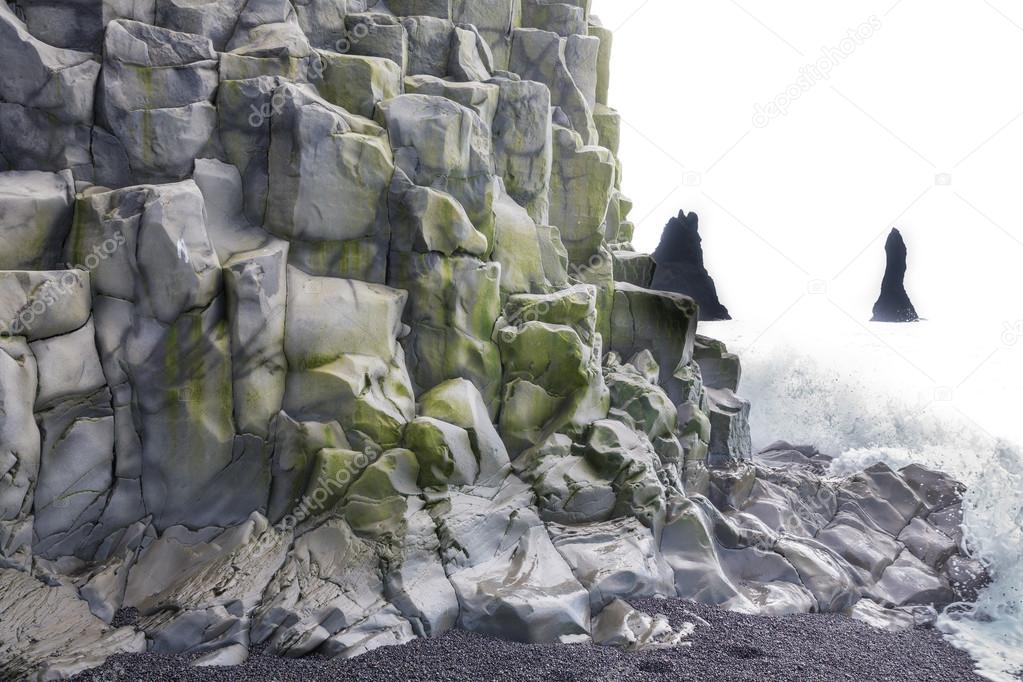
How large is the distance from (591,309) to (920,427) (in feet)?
46.1

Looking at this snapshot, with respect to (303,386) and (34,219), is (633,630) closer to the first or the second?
(303,386)

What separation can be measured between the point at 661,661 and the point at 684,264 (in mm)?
21160

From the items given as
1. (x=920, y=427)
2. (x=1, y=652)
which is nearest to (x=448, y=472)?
(x=1, y=652)

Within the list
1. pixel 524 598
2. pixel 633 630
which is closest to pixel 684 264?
pixel 633 630

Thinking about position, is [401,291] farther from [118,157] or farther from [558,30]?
[558,30]

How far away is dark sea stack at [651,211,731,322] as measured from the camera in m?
29.2

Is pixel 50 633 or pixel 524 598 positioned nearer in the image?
pixel 50 633

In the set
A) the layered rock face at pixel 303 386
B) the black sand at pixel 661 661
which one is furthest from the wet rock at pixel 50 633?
the black sand at pixel 661 661

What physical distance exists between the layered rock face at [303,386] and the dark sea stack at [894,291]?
45.9ft

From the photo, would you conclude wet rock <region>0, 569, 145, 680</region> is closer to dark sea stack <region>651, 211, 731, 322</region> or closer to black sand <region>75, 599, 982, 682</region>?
black sand <region>75, 599, 982, 682</region>

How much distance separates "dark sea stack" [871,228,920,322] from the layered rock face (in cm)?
1398

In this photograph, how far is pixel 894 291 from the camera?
92.4 ft

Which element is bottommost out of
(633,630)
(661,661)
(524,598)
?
(524,598)

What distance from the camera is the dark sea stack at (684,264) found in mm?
29219
